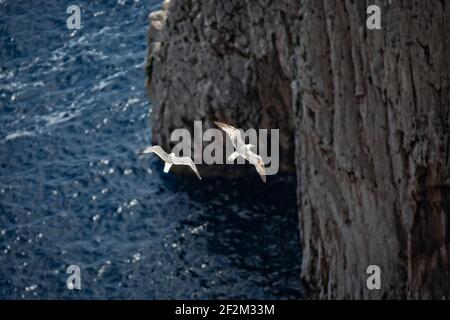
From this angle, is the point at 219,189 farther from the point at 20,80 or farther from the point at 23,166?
the point at 20,80

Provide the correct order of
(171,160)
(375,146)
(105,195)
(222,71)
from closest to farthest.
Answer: (171,160)
(375,146)
(222,71)
(105,195)

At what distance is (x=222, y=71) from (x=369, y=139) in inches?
1346

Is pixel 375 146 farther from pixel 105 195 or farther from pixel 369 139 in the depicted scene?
pixel 105 195

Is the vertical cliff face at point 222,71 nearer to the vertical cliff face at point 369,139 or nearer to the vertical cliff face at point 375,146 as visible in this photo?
the vertical cliff face at point 369,139

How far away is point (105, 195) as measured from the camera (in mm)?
119188

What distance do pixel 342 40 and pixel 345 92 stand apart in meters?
3.41

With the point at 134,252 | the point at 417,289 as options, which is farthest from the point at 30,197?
the point at 417,289

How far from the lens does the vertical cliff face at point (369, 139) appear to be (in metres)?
80.6

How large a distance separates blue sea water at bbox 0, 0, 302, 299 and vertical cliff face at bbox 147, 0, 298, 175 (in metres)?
5.32

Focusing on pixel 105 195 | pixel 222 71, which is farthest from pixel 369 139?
pixel 105 195

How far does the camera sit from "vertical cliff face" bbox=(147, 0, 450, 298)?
80.6 metres

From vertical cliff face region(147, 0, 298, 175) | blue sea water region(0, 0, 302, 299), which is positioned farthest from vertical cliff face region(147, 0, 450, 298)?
blue sea water region(0, 0, 302, 299)

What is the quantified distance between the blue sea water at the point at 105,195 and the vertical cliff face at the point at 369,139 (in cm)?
1143

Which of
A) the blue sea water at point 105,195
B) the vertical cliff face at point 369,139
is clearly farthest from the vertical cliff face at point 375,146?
the blue sea water at point 105,195
